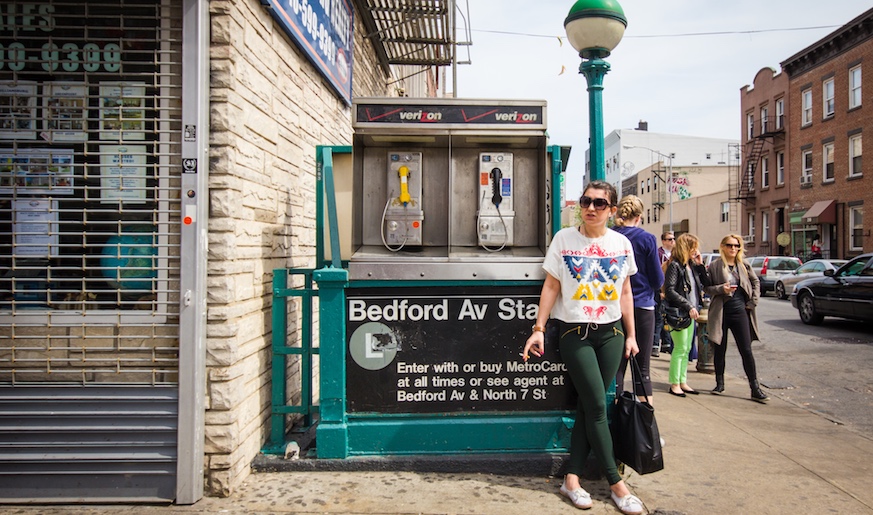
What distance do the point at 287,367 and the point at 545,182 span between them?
243 cm

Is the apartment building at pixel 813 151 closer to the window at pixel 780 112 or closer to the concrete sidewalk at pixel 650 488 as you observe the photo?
the window at pixel 780 112

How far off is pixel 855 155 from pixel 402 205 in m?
28.2

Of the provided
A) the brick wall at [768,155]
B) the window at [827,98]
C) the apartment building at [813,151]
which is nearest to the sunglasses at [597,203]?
the apartment building at [813,151]

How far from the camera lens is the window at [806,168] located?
1152 inches

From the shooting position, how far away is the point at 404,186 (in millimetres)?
4641

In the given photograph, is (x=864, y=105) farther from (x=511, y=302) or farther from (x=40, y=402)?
(x=40, y=402)

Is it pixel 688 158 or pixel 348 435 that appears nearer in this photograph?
pixel 348 435

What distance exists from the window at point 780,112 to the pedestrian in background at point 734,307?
1166 inches

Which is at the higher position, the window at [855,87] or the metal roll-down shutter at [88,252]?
the window at [855,87]

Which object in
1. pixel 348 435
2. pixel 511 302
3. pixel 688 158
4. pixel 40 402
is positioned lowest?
pixel 348 435

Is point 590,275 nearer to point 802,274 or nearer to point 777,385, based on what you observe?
point 777,385

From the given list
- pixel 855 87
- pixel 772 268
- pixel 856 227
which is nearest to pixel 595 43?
pixel 772 268

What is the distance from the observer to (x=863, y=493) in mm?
4004

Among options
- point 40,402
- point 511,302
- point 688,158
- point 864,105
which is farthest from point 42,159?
point 688,158
